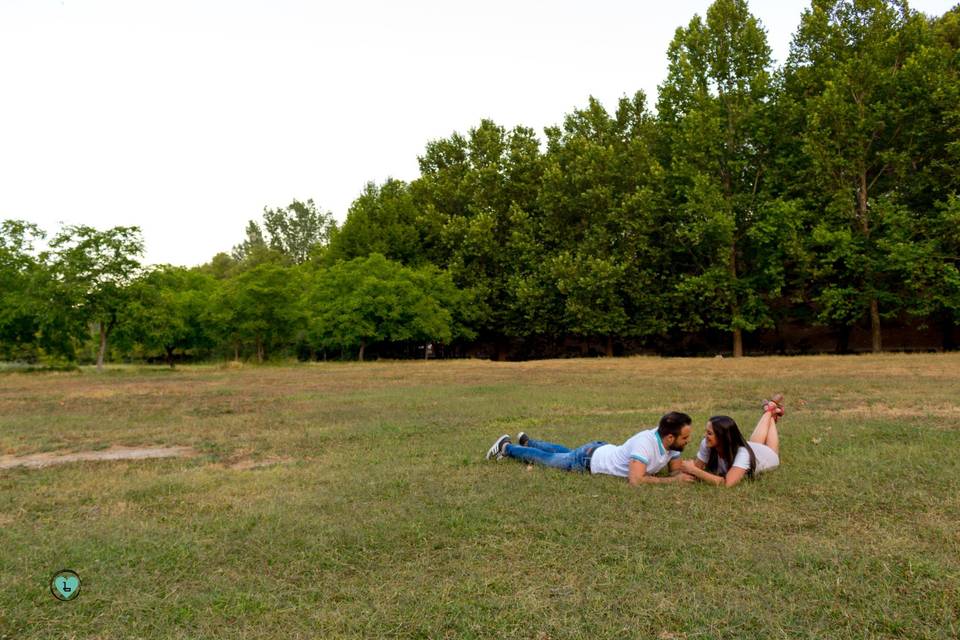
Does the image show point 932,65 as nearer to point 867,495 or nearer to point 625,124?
point 625,124

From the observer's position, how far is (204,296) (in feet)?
170

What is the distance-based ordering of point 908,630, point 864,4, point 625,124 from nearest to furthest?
point 908,630 → point 864,4 → point 625,124

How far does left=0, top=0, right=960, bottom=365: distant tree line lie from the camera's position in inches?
1339

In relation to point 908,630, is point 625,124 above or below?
above

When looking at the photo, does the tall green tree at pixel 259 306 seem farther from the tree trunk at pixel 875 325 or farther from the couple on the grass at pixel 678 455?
the couple on the grass at pixel 678 455

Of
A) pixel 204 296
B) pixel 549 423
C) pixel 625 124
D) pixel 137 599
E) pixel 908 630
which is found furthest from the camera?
pixel 204 296

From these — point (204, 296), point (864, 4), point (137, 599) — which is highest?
point (864, 4)

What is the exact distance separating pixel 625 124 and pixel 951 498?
45854 mm

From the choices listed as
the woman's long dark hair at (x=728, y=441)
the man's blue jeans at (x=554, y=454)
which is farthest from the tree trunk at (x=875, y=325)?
the man's blue jeans at (x=554, y=454)

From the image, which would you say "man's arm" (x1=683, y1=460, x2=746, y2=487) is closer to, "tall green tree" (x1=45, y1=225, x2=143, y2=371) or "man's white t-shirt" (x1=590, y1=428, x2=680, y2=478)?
"man's white t-shirt" (x1=590, y1=428, x2=680, y2=478)

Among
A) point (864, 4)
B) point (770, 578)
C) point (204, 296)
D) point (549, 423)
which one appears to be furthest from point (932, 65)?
Result: point (204, 296)

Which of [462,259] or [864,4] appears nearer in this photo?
[864,4]

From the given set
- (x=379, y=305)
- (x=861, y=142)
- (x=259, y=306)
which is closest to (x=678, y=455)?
(x=861, y=142)

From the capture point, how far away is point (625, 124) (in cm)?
4856
